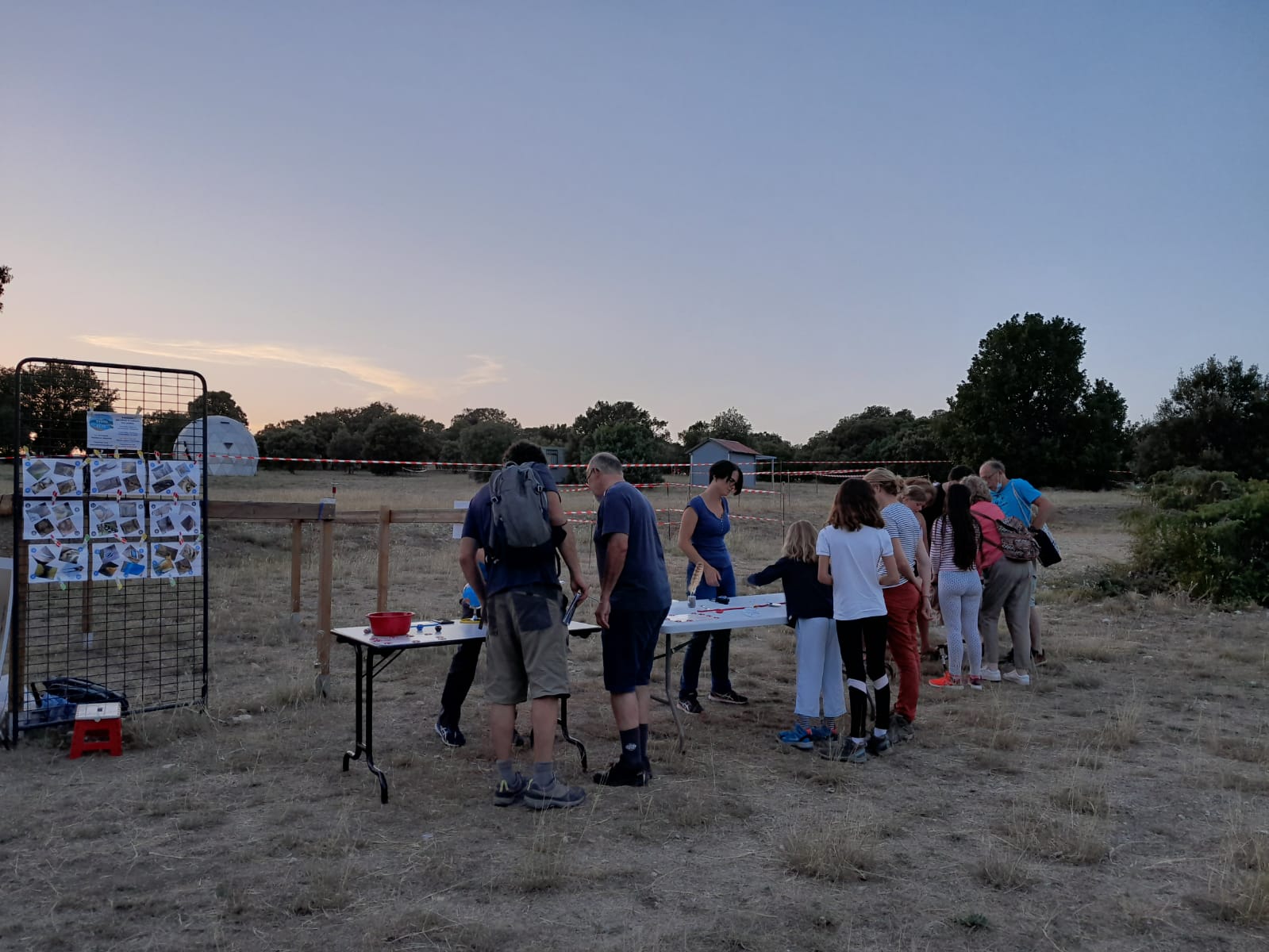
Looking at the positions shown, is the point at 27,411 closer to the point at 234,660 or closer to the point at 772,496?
the point at 234,660

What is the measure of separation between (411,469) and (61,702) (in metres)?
39.7

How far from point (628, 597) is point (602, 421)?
69193 mm

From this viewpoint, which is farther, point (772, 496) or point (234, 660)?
point (772, 496)

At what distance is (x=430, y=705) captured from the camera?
6648 mm

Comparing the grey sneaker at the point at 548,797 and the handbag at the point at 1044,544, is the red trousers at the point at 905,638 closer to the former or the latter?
the handbag at the point at 1044,544

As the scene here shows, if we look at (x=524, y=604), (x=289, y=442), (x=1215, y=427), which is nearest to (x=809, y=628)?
(x=524, y=604)

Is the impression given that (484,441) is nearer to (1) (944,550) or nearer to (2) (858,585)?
(1) (944,550)

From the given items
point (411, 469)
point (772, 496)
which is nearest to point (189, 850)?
point (772, 496)

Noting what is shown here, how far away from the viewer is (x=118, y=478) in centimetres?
580

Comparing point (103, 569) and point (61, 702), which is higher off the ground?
point (103, 569)

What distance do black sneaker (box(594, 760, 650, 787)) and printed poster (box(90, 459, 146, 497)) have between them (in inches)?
139

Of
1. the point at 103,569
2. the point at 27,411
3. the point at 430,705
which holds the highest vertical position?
the point at 27,411

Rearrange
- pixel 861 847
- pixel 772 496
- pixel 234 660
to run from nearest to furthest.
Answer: pixel 861 847 < pixel 234 660 < pixel 772 496

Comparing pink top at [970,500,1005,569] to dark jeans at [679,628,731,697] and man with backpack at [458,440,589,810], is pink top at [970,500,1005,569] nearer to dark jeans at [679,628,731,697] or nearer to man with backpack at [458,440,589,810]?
dark jeans at [679,628,731,697]
